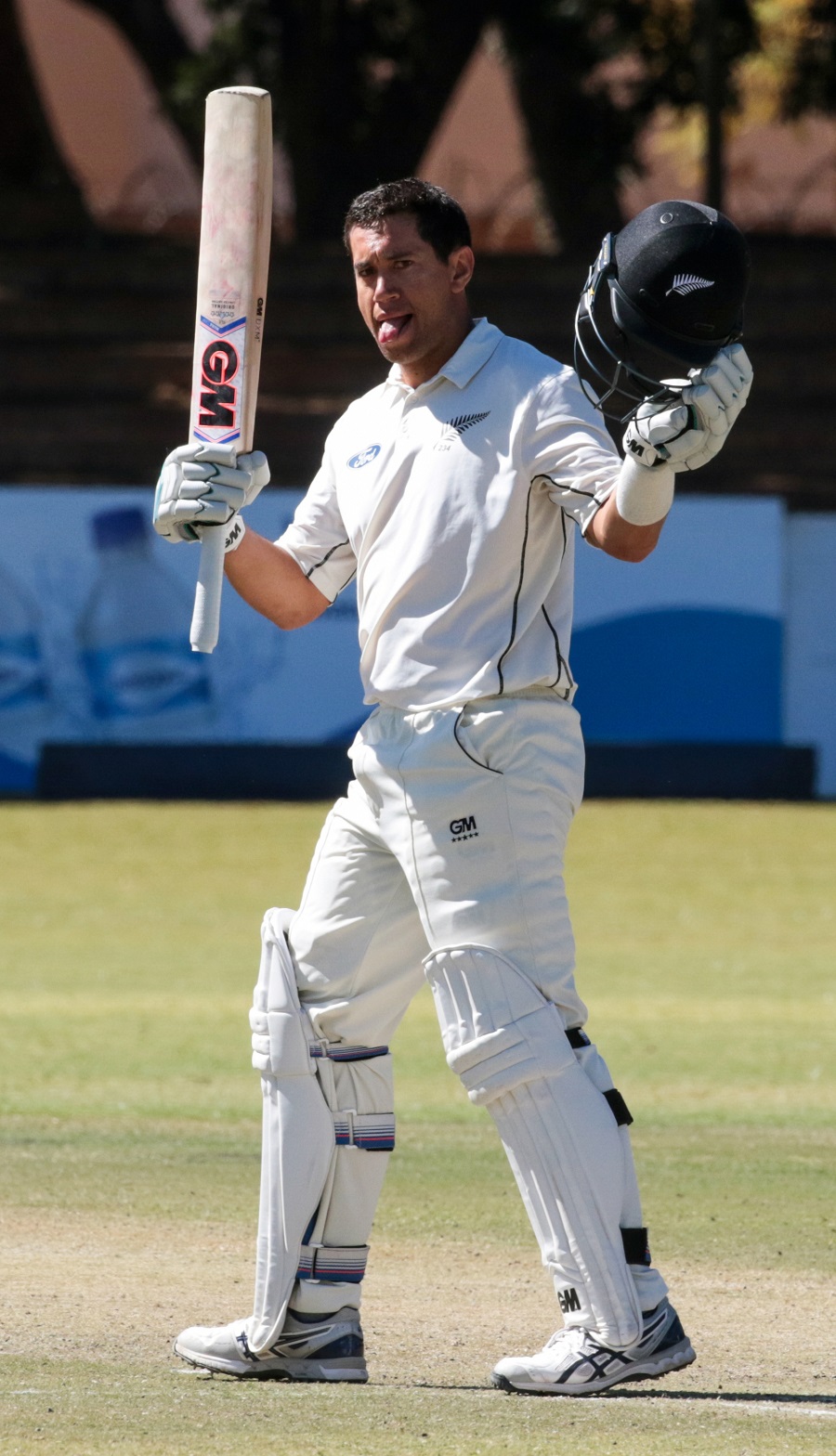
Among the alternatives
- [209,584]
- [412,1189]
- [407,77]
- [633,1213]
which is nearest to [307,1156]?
[633,1213]

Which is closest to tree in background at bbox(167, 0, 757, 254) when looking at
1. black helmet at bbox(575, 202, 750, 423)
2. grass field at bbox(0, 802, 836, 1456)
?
grass field at bbox(0, 802, 836, 1456)

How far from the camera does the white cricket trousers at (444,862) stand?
372 centimetres

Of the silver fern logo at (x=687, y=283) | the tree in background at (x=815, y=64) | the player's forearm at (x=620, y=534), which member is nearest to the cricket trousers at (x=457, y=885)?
the player's forearm at (x=620, y=534)

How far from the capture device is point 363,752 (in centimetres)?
390

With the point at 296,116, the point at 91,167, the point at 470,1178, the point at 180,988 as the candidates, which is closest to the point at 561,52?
the point at 296,116

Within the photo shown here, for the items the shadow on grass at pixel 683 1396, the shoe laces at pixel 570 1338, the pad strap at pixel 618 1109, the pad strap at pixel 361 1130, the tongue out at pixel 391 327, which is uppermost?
Answer: the tongue out at pixel 391 327

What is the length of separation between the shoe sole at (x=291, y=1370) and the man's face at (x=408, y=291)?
1.72 m

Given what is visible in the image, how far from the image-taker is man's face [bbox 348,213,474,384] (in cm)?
388

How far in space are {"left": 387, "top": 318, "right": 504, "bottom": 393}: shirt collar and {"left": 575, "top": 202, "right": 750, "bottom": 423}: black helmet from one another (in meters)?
0.22

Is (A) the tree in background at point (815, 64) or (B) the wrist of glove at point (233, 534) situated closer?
(B) the wrist of glove at point (233, 534)

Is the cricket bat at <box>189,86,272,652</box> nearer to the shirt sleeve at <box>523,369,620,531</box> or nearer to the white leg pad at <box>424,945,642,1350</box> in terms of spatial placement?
the shirt sleeve at <box>523,369,620,531</box>

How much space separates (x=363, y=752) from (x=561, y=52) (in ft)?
71.6

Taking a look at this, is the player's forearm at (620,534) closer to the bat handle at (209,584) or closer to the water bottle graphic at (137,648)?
the bat handle at (209,584)

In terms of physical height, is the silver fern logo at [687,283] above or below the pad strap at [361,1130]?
above
